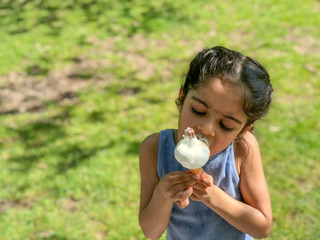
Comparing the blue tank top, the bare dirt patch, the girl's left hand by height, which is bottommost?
the bare dirt patch

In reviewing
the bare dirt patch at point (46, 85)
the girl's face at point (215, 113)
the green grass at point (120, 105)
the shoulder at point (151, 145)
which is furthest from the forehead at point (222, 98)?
the bare dirt patch at point (46, 85)

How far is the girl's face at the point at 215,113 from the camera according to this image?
5.73 feet

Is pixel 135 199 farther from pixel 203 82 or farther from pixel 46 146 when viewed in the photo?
pixel 203 82

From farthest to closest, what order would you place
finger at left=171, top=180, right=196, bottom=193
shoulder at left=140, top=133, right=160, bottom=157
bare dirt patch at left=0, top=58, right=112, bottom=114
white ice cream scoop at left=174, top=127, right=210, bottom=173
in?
bare dirt patch at left=0, top=58, right=112, bottom=114 < shoulder at left=140, top=133, right=160, bottom=157 < finger at left=171, top=180, right=196, bottom=193 < white ice cream scoop at left=174, top=127, right=210, bottom=173

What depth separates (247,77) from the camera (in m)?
1.82

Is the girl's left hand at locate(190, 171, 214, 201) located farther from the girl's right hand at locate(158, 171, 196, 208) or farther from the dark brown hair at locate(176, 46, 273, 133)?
the dark brown hair at locate(176, 46, 273, 133)

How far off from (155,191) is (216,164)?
35 centimetres

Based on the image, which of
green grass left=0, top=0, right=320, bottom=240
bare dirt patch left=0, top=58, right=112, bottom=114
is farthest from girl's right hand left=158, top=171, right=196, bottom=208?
bare dirt patch left=0, top=58, right=112, bottom=114

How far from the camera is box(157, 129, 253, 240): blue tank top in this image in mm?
2006

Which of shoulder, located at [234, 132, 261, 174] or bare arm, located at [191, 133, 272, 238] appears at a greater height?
shoulder, located at [234, 132, 261, 174]

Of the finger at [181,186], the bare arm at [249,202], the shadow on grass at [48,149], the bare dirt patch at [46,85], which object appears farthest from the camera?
the bare dirt patch at [46,85]

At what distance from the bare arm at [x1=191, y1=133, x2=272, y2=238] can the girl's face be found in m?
0.24

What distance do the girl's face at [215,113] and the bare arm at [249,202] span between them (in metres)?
0.24

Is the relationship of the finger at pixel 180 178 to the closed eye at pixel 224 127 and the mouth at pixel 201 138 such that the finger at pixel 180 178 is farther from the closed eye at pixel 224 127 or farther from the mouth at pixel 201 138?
the closed eye at pixel 224 127
